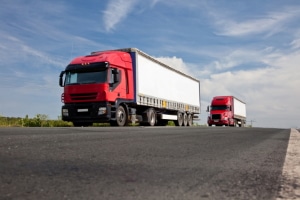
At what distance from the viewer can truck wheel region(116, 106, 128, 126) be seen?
16.6 m

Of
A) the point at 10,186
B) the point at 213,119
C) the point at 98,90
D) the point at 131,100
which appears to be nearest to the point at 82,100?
the point at 98,90

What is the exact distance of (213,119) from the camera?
37.0 meters

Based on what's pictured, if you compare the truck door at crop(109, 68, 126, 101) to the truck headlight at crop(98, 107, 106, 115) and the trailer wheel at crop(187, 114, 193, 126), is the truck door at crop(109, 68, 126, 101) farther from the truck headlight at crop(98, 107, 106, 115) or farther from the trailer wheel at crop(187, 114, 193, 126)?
the trailer wheel at crop(187, 114, 193, 126)

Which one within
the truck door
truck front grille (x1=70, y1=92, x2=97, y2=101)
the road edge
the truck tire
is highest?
the truck door

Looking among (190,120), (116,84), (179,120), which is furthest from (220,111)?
(116,84)

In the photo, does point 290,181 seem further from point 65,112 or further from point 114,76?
point 65,112

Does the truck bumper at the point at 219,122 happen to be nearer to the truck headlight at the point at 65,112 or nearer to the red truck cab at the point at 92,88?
the red truck cab at the point at 92,88

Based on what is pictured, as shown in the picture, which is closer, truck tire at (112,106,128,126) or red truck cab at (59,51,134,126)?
red truck cab at (59,51,134,126)

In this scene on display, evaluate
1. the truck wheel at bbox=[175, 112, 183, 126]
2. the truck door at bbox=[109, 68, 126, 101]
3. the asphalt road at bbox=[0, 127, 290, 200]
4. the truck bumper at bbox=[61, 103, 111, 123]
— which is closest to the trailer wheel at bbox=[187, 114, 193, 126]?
the truck wheel at bbox=[175, 112, 183, 126]

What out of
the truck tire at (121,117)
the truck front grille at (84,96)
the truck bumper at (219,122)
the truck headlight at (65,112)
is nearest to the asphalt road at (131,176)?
the truck front grille at (84,96)

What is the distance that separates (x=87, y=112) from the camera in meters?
16.1

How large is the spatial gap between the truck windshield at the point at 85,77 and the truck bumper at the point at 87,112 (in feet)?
3.55

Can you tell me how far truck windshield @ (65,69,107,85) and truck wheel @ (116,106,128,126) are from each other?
179cm

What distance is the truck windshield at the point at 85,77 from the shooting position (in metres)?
15.9
